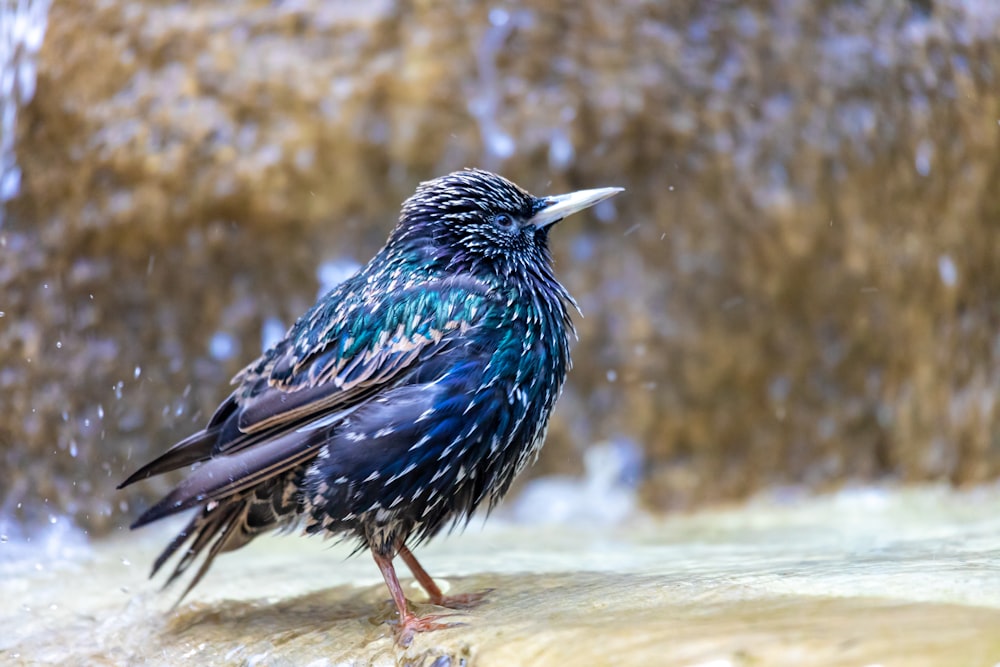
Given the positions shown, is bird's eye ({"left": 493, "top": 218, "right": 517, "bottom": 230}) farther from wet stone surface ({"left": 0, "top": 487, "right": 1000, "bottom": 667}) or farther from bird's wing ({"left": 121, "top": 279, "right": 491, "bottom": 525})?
wet stone surface ({"left": 0, "top": 487, "right": 1000, "bottom": 667})

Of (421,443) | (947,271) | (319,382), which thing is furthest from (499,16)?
(421,443)

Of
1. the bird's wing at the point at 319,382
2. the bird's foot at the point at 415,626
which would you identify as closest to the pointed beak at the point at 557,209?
the bird's wing at the point at 319,382

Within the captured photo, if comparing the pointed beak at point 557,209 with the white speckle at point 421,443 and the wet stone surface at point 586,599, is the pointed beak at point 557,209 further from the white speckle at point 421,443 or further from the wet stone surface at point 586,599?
the wet stone surface at point 586,599

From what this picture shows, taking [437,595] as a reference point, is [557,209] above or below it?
above

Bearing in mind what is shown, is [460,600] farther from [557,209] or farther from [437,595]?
[557,209]

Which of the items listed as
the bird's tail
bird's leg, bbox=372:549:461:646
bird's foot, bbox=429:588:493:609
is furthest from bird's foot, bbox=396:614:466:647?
the bird's tail

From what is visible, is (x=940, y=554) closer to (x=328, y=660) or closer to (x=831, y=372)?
(x=328, y=660)

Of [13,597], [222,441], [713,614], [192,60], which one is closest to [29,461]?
[13,597]
